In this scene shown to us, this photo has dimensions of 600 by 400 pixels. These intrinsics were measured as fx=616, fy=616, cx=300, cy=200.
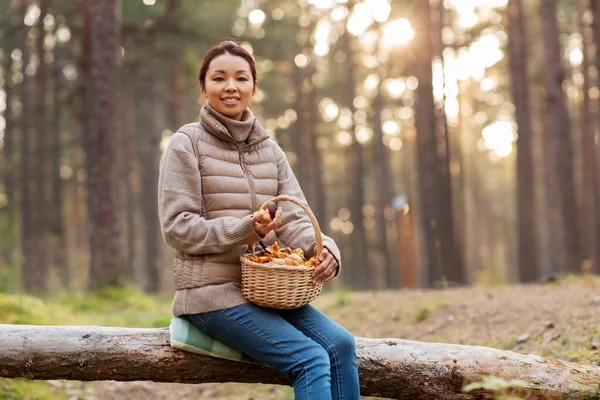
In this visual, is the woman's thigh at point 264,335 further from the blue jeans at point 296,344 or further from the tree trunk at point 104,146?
the tree trunk at point 104,146

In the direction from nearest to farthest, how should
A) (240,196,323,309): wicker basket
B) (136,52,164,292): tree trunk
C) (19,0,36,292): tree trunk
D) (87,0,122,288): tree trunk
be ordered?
1. (240,196,323,309): wicker basket
2. (87,0,122,288): tree trunk
3. (19,0,36,292): tree trunk
4. (136,52,164,292): tree trunk

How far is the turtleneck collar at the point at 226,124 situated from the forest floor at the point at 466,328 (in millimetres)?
2536

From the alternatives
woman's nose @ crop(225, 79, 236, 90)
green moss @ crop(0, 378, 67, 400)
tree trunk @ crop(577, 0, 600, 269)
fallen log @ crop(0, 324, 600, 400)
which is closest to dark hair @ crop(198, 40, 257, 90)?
woman's nose @ crop(225, 79, 236, 90)

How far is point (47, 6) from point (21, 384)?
14.6 m

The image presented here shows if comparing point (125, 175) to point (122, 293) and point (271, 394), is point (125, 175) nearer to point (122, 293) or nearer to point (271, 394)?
point (122, 293)

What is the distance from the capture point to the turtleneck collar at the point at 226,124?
3.64 m

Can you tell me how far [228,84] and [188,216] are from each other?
0.86 m

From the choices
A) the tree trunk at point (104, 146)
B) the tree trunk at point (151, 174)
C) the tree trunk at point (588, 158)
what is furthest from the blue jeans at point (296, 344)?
the tree trunk at point (588, 158)

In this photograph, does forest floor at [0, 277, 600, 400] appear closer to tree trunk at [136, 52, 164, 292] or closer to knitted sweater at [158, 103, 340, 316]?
knitted sweater at [158, 103, 340, 316]

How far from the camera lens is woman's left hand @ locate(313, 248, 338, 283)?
3.41m

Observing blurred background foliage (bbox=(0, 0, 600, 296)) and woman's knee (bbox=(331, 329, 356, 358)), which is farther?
blurred background foliage (bbox=(0, 0, 600, 296))

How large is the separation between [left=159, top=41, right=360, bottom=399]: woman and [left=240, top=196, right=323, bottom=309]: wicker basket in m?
0.09

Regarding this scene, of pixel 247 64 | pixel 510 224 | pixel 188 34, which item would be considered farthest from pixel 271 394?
pixel 510 224

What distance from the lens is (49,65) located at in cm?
1980
